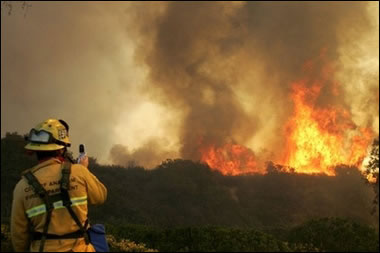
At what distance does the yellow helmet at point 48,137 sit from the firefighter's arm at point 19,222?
77cm

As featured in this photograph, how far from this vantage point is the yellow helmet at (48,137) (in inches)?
335

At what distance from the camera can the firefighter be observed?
819 cm

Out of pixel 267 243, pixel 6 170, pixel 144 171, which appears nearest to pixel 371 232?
pixel 267 243

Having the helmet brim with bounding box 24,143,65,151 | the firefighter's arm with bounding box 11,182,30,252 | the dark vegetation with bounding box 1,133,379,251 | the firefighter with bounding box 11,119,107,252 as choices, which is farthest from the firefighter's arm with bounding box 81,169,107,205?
the dark vegetation with bounding box 1,133,379,251

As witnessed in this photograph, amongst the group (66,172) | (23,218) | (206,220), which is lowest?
(206,220)

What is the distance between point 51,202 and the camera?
26.9 feet

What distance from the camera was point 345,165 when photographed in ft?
379

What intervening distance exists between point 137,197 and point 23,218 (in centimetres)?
10795

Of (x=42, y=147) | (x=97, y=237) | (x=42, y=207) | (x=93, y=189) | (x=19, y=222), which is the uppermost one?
(x=42, y=147)

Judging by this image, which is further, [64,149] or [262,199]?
[262,199]

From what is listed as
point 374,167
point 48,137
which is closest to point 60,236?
point 48,137

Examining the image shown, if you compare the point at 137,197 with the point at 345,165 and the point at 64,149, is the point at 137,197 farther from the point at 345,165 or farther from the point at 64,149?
the point at 64,149

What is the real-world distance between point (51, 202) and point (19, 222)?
0.73m

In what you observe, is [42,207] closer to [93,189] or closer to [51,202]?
[51,202]
